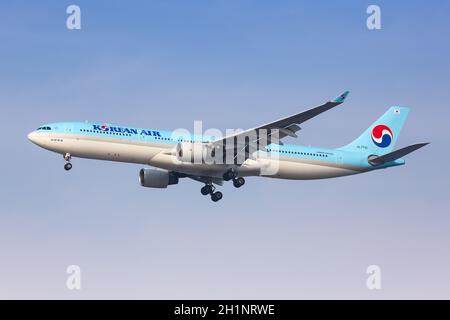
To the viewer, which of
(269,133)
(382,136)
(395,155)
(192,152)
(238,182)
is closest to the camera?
(269,133)

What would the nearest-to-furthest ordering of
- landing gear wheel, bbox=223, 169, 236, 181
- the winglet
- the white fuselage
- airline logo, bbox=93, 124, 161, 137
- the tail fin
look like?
the winglet, the white fuselage, airline logo, bbox=93, 124, 161, 137, landing gear wheel, bbox=223, 169, 236, 181, the tail fin

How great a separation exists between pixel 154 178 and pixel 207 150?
627 centimetres

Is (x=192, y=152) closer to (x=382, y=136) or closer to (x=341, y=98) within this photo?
(x=341, y=98)

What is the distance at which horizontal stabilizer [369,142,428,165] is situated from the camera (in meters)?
54.8

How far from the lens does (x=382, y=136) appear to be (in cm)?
6488

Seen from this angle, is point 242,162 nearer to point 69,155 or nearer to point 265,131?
Answer: point 265,131

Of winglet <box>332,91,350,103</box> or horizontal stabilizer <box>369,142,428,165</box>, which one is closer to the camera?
winglet <box>332,91,350,103</box>

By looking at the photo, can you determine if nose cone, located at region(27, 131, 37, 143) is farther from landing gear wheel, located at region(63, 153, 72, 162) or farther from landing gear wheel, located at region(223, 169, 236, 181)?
landing gear wheel, located at region(223, 169, 236, 181)

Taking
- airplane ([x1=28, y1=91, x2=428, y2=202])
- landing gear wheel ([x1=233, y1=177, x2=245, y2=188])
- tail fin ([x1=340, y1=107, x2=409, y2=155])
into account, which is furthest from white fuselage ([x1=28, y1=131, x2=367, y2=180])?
tail fin ([x1=340, y1=107, x2=409, y2=155])

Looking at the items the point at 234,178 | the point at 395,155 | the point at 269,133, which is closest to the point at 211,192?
the point at 234,178

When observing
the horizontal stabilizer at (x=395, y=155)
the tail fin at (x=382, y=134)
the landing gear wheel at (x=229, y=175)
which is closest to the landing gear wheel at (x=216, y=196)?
the landing gear wheel at (x=229, y=175)

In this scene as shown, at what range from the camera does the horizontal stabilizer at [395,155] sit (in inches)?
2159

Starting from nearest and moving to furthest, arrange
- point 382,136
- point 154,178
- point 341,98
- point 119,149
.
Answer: point 341,98 < point 119,149 < point 154,178 < point 382,136

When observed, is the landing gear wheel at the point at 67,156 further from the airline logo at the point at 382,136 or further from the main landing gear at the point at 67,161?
the airline logo at the point at 382,136
